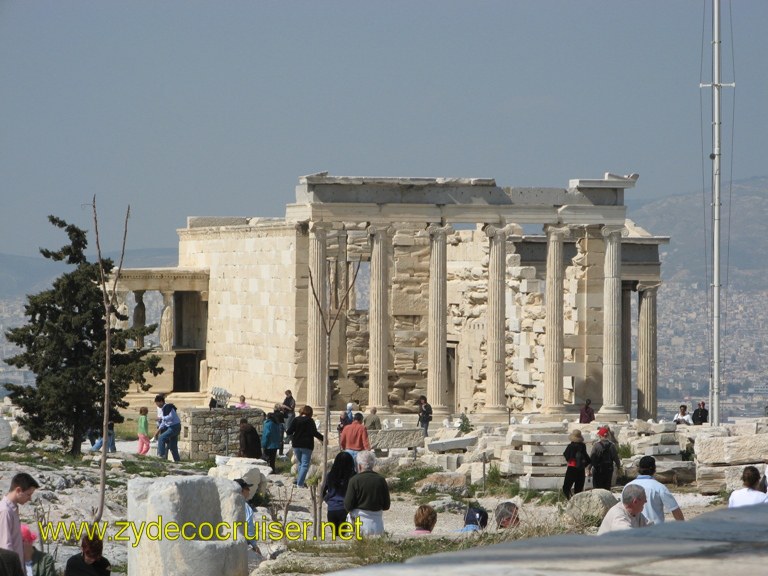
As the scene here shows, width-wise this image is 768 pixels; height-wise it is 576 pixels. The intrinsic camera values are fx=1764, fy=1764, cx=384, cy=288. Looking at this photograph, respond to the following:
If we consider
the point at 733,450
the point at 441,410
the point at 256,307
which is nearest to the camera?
the point at 733,450

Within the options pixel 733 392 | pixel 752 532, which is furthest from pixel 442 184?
pixel 733 392

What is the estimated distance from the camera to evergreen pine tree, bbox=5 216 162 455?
25875mm

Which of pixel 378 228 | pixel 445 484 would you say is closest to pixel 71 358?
pixel 445 484

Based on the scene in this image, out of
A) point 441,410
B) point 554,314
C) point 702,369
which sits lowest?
point 441,410

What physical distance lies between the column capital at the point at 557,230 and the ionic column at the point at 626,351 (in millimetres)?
3998

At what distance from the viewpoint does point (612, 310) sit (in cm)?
3578

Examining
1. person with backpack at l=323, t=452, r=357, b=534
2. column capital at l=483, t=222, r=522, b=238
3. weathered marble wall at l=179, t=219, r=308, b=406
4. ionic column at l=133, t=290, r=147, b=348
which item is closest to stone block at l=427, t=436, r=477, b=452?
weathered marble wall at l=179, t=219, r=308, b=406

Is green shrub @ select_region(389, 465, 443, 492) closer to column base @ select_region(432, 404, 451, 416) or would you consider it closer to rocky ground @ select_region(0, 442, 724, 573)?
rocky ground @ select_region(0, 442, 724, 573)

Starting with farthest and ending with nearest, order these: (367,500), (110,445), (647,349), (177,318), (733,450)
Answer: (177,318) → (647,349) → (110,445) → (733,450) → (367,500)

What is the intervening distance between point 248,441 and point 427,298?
14229mm

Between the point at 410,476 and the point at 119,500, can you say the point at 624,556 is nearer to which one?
the point at 119,500

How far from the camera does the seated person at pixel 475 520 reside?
594 inches

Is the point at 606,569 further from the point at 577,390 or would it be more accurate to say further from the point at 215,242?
the point at 215,242

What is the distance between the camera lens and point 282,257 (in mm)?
36344
